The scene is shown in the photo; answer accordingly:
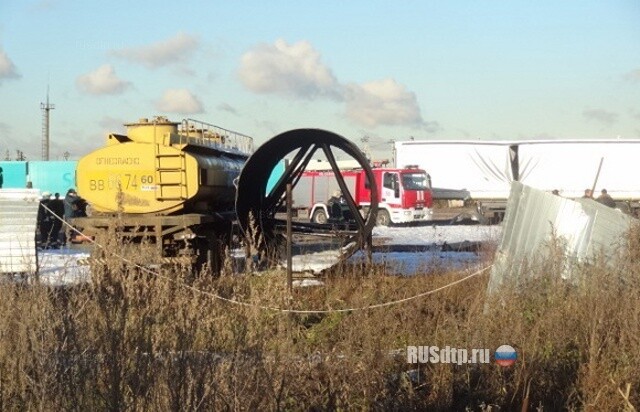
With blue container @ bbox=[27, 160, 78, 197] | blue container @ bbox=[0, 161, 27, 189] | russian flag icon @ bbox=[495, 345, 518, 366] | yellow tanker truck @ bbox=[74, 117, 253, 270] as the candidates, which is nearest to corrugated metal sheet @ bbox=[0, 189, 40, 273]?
yellow tanker truck @ bbox=[74, 117, 253, 270]

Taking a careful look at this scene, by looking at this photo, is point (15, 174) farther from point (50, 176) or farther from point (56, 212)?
point (56, 212)

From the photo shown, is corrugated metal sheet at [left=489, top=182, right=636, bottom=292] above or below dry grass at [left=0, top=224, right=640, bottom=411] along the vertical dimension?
above

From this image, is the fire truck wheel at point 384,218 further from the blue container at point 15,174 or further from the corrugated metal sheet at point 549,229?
the corrugated metal sheet at point 549,229

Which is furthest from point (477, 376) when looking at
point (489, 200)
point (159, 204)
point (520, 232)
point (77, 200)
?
point (489, 200)

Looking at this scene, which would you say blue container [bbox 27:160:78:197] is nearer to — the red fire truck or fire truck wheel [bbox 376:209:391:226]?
the red fire truck

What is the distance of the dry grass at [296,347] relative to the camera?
497 centimetres

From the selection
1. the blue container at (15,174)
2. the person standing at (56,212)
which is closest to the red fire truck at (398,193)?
the person standing at (56,212)

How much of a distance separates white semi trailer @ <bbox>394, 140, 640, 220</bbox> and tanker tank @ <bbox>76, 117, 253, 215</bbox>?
24.8 m

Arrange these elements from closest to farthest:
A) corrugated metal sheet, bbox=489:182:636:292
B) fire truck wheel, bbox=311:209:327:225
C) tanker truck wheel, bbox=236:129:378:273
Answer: corrugated metal sheet, bbox=489:182:636:292 → tanker truck wheel, bbox=236:129:378:273 → fire truck wheel, bbox=311:209:327:225

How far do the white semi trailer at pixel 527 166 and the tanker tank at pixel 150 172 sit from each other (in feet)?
81.4

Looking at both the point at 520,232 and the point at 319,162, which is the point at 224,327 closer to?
the point at 520,232

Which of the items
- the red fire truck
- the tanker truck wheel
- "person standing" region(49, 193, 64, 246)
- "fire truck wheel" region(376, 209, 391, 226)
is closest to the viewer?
the tanker truck wheel

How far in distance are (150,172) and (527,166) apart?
1098 inches

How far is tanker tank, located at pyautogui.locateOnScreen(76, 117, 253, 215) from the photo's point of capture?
16.7 metres
